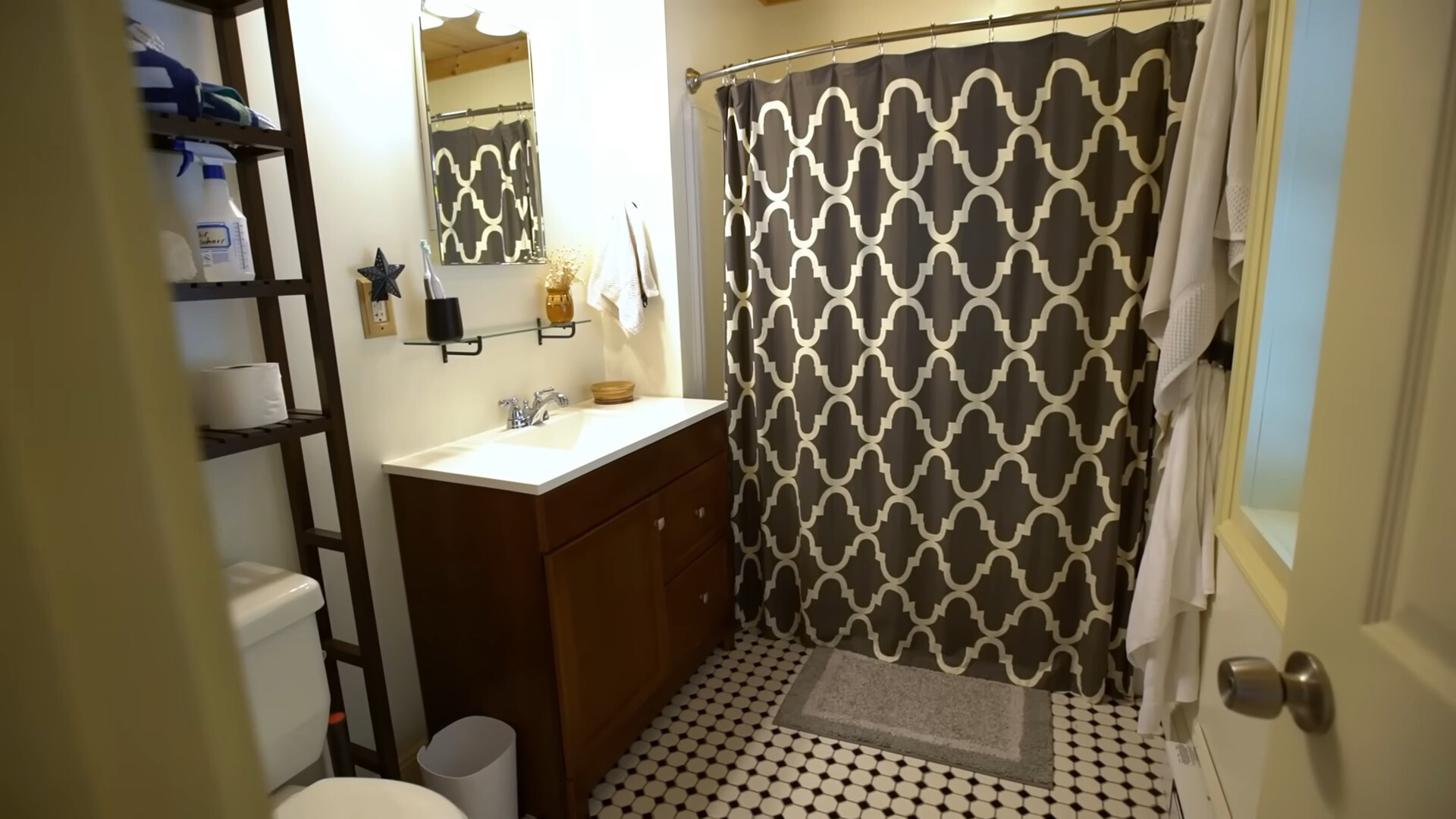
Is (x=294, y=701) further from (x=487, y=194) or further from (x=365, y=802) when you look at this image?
(x=487, y=194)

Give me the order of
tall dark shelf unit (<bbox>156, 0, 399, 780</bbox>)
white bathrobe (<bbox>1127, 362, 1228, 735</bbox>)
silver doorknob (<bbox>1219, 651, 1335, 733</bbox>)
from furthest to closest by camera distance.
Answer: white bathrobe (<bbox>1127, 362, 1228, 735</bbox>) → tall dark shelf unit (<bbox>156, 0, 399, 780</bbox>) → silver doorknob (<bbox>1219, 651, 1335, 733</bbox>)

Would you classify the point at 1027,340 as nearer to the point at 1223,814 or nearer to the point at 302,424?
the point at 1223,814

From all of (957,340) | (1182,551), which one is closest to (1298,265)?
(1182,551)

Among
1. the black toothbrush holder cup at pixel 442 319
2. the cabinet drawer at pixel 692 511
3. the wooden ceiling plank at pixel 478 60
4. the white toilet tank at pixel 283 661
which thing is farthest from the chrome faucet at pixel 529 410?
the wooden ceiling plank at pixel 478 60

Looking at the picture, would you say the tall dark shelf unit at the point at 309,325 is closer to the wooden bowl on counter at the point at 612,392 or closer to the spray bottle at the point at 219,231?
the spray bottle at the point at 219,231

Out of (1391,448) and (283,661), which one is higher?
(1391,448)

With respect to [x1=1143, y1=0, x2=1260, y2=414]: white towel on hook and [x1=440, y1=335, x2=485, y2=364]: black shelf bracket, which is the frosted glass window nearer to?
[x1=1143, y1=0, x2=1260, y2=414]: white towel on hook

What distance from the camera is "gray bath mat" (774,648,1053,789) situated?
76.0 inches

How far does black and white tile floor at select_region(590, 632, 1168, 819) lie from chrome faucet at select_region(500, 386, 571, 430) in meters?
1.00

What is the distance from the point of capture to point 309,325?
1.43m

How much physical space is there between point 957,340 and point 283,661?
6.14 feet

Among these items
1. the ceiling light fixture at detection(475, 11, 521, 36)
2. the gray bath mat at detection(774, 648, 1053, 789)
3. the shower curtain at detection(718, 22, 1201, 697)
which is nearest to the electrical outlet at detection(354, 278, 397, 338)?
the ceiling light fixture at detection(475, 11, 521, 36)

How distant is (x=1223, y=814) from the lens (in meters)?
1.41

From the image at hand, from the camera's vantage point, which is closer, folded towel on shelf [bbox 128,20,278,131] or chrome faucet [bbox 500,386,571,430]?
folded towel on shelf [bbox 128,20,278,131]
